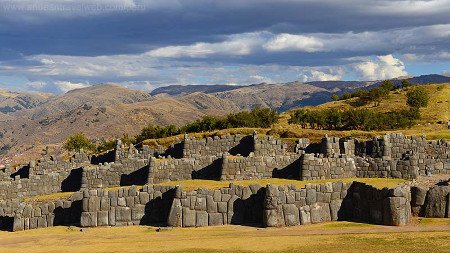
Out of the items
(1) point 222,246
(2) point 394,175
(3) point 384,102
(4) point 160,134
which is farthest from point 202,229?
(3) point 384,102

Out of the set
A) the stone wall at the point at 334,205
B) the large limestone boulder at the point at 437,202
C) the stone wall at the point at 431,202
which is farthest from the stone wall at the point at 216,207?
the large limestone boulder at the point at 437,202

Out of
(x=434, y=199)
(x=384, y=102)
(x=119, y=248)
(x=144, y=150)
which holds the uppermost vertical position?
(x=384, y=102)

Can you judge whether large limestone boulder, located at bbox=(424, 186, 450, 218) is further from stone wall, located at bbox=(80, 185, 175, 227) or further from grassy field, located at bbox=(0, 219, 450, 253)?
stone wall, located at bbox=(80, 185, 175, 227)

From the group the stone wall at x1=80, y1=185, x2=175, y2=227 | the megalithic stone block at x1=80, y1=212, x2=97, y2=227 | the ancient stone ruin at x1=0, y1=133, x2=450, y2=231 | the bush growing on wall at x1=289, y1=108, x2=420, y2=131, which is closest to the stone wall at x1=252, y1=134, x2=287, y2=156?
the ancient stone ruin at x1=0, y1=133, x2=450, y2=231

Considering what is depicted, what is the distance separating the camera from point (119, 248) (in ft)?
76.0

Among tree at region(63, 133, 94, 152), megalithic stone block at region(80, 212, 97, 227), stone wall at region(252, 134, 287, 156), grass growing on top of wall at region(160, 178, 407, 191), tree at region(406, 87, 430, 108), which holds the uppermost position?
tree at region(406, 87, 430, 108)

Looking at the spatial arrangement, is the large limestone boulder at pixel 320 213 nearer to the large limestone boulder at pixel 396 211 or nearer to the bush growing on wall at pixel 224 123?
the large limestone boulder at pixel 396 211

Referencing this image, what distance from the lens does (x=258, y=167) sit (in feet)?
131

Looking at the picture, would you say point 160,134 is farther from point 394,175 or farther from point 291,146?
point 394,175

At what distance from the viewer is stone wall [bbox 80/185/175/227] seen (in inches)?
1101

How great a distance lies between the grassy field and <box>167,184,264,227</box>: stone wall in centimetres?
75

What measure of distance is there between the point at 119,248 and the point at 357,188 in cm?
1266

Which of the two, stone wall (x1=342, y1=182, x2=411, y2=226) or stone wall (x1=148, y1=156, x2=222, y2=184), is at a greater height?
stone wall (x1=148, y1=156, x2=222, y2=184)

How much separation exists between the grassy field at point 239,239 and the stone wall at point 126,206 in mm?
774
